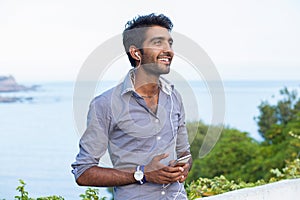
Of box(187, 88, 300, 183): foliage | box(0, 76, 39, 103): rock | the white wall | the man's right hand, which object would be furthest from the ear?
box(187, 88, 300, 183): foliage

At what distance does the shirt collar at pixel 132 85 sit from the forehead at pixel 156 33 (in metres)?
0.12

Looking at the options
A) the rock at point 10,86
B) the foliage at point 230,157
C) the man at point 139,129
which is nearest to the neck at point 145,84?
the man at point 139,129

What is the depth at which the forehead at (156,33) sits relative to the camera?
5.72 ft

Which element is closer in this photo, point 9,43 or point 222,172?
point 9,43

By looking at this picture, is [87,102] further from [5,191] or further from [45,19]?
[45,19]

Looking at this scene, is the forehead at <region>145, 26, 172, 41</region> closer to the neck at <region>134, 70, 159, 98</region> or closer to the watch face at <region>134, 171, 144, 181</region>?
the neck at <region>134, 70, 159, 98</region>

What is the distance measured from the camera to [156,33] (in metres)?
1.75

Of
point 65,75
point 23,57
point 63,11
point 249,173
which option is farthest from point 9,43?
point 249,173

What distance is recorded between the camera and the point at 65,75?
312 centimetres

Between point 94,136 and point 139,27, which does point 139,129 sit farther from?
point 139,27

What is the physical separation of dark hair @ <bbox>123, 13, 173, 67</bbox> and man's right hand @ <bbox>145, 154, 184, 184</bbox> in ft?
1.08

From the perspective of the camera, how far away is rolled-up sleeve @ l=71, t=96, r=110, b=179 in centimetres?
168

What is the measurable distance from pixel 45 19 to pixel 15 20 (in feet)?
0.97

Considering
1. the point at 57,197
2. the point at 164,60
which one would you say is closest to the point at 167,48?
the point at 164,60
